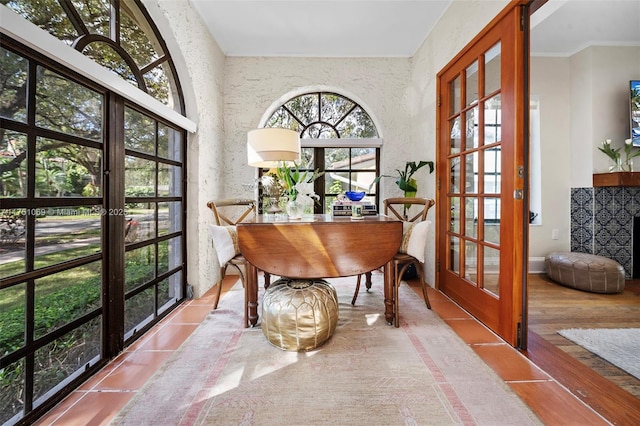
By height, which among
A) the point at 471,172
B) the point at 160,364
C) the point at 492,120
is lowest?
the point at 160,364

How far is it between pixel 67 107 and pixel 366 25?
2.52m

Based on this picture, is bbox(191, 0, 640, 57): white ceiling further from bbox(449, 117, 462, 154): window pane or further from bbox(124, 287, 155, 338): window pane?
bbox(124, 287, 155, 338): window pane

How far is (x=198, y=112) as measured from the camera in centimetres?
247

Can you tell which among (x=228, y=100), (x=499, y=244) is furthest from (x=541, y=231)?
(x=228, y=100)

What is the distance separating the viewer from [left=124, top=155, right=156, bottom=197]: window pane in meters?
1.71

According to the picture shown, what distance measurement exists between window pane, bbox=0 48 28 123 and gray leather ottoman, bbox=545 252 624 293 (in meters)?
3.98

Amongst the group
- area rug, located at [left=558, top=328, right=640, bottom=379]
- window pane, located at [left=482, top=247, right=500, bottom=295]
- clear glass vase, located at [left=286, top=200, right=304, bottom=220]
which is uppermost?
clear glass vase, located at [left=286, top=200, right=304, bottom=220]

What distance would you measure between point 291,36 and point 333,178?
158 cm

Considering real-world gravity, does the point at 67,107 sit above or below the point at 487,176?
above

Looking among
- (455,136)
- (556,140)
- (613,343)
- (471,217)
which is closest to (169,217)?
Result: (471,217)

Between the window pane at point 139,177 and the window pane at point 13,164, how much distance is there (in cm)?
59

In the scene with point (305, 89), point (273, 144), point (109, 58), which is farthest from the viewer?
point (305, 89)

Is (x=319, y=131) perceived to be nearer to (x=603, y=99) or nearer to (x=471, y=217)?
(x=471, y=217)

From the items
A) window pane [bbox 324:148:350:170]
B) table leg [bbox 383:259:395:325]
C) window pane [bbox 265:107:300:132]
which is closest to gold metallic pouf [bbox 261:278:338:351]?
table leg [bbox 383:259:395:325]
